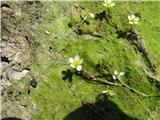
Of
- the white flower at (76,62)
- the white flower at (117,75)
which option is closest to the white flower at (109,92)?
the white flower at (117,75)

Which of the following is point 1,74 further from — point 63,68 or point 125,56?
point 125,56

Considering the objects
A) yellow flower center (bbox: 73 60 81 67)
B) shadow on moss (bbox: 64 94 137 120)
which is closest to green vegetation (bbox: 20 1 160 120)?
shadow on moss (bbox: 64 94 137 120)

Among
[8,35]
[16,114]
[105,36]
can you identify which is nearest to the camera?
[16,114]

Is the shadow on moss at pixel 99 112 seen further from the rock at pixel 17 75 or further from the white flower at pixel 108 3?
the white flower at pixel 108 3

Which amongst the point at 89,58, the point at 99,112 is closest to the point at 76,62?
the point at 89,58

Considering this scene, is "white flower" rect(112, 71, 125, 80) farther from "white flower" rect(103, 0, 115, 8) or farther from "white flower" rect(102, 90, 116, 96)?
"white flower" rect(103, 0, 115, 8)

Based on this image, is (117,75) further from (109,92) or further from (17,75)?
(17,75)

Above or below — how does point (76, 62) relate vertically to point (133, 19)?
below

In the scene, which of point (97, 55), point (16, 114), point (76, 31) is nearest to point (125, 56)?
point (97, 55)
